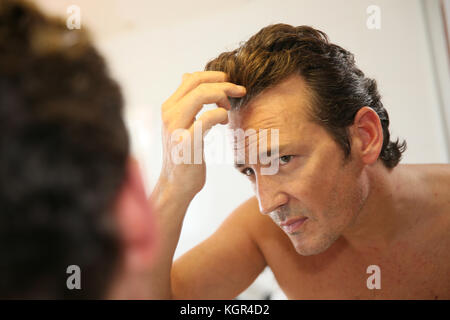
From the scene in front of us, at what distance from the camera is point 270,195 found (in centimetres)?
80

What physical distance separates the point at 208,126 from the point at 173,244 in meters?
0.23

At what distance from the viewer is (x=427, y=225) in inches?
36.3

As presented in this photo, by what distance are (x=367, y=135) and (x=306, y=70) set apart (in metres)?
0.20

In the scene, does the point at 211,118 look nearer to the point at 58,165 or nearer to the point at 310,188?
the point at 310,188

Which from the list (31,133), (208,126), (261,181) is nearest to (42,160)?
(31,133)

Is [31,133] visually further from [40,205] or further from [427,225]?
[427,225]

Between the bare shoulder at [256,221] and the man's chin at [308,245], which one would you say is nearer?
the man's chin at [308,245]

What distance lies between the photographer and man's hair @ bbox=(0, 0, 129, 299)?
303mm

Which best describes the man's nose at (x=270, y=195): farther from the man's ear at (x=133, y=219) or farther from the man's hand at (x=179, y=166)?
the man's ear at (x=133, y=219)

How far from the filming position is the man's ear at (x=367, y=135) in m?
0.87

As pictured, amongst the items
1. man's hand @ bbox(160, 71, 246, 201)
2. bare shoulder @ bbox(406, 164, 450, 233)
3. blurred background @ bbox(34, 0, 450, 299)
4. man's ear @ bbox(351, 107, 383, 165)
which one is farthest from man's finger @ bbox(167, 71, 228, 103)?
bare shoulder @ bbox(406, 164, 450, 233)

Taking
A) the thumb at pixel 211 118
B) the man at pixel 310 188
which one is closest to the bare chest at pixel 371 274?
the man at pixel 310 188

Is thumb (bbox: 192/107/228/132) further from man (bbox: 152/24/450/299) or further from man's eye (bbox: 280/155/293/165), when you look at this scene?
man's eye (bbox: 280/155/293/165)

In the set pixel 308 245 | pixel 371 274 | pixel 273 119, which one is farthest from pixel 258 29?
pixel 371 274
